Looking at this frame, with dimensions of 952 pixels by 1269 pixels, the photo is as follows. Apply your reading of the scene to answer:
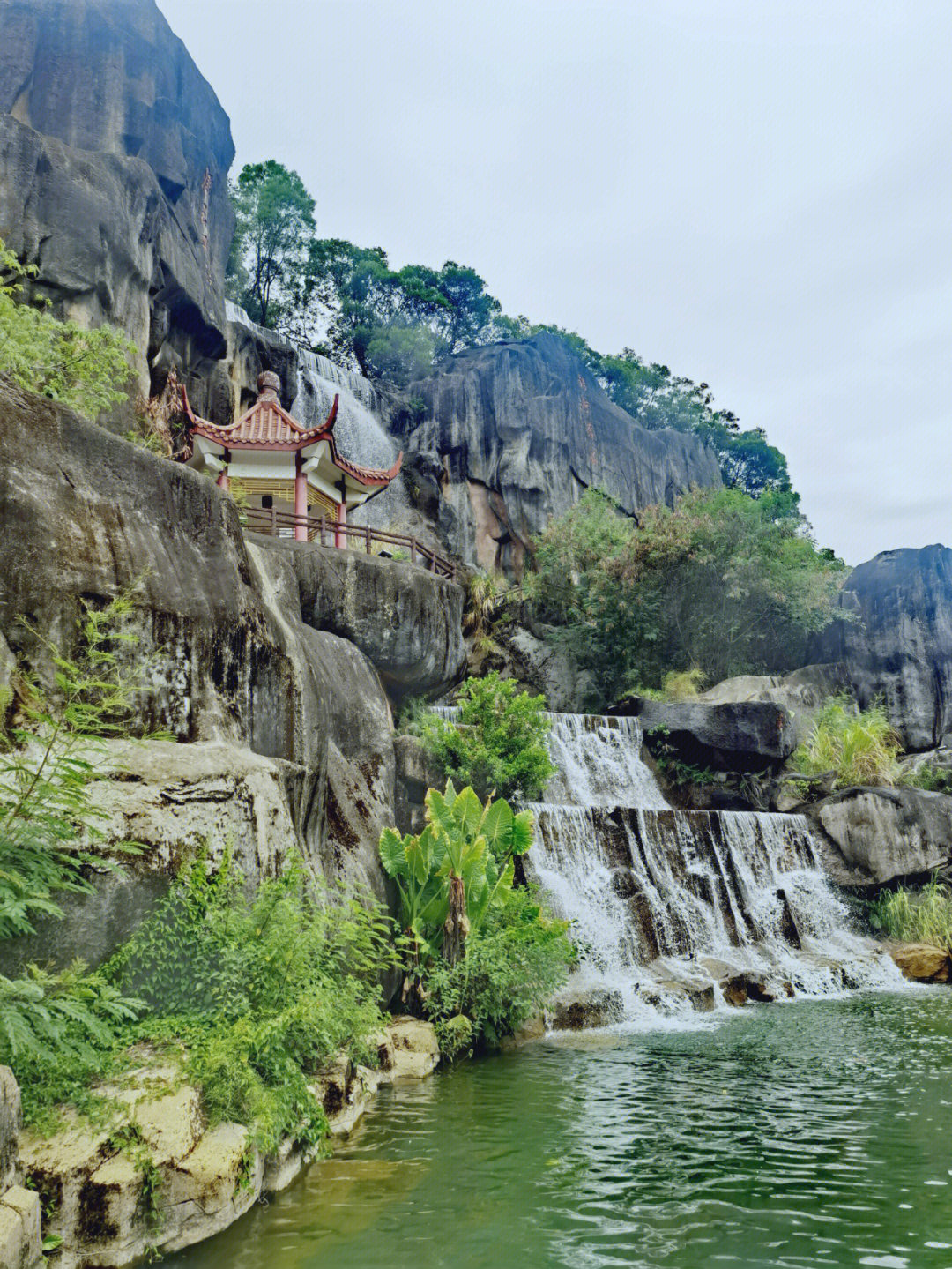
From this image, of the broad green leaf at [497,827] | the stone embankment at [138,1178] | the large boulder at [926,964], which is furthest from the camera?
the large boulder at [926,964]

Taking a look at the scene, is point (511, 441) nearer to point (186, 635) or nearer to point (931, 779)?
point (931, 779)

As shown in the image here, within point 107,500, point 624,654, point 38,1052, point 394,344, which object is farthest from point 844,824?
point 394,344

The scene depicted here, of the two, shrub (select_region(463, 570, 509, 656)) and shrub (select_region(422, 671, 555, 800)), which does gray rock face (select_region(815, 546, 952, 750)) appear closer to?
shrub (select_region(463, 570, 509, 656))

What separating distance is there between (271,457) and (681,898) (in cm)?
1133

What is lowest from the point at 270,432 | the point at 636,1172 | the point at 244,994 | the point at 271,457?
the point at 636,1172

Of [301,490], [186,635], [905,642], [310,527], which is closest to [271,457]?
[301,490]

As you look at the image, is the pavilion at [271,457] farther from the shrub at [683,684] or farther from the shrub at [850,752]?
the shrub at [850,752]

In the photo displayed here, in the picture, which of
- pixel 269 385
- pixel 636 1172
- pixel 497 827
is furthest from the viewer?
pixel 269 385

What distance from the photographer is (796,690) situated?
26.1m

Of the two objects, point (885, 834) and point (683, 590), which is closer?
point (885, 834)

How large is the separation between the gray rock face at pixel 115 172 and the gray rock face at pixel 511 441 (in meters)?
10.9

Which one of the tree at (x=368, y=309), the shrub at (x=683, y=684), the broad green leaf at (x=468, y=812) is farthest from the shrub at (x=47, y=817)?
the tree at (x=368, y=309)

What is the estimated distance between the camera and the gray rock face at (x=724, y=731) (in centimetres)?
2117

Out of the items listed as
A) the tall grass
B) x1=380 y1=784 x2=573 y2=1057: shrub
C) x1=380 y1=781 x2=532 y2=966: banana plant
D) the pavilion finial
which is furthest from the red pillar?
the tall grass
